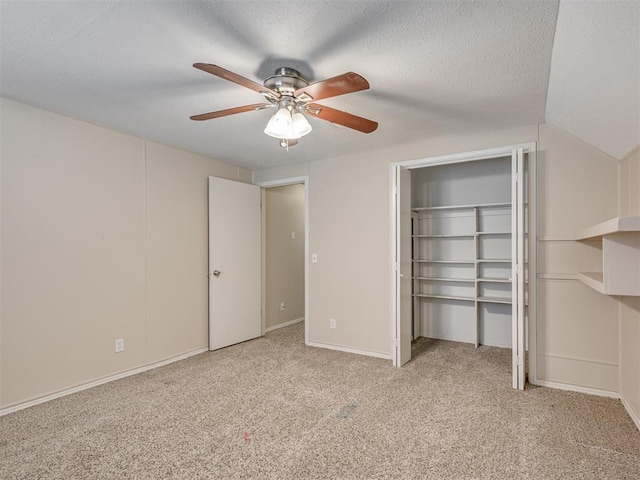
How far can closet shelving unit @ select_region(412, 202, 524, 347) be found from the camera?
418cm

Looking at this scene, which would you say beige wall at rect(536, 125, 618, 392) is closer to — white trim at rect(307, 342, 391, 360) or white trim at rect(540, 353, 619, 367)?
white trim at rect(540, 353, 619, 367)

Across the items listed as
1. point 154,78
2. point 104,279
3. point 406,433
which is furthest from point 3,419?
point 406,433

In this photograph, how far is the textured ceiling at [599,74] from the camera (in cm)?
157

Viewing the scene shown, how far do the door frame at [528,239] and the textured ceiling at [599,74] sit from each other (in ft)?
1.47

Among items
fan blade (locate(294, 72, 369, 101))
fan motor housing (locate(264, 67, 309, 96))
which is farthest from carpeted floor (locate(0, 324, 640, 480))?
fan motor housing (locate(264, 67, 309, 96))

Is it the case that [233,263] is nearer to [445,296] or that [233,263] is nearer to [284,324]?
[284,324]

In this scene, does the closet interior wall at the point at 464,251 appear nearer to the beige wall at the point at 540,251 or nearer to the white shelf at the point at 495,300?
the white shelf at the point at 495,300

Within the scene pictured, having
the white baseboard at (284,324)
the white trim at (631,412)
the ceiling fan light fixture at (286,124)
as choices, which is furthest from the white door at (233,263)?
the white trim at (631,412)

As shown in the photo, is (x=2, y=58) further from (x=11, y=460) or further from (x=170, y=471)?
(x=170, y=471)

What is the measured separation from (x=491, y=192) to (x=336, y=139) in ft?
6.82

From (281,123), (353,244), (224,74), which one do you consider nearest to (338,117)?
(281,123)

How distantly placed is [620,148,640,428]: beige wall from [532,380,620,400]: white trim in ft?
0.28

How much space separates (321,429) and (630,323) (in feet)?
7.77

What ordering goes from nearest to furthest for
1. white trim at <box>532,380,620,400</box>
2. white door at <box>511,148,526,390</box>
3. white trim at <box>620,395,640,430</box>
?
white trim at <box>620,395,640,430</box> → white trim at <box>532,380,620,400</box> → white door at <box>511,148,526,390</box>
